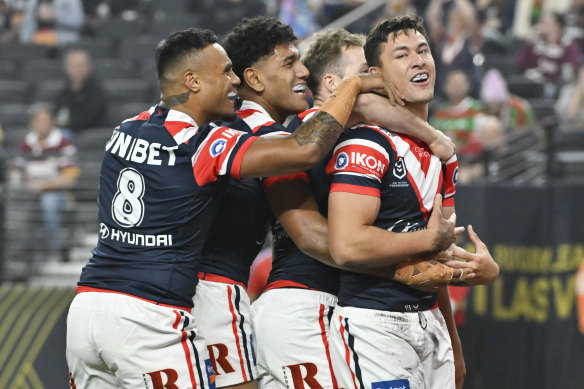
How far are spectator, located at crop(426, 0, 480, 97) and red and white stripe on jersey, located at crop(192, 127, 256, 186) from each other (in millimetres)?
7528

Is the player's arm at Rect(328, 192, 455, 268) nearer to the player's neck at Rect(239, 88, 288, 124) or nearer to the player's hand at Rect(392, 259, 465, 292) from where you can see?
the player's hand at Rect(392, 259, 465, 292)

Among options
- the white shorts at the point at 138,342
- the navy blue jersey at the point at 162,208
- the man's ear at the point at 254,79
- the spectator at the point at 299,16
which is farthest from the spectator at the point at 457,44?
the white shorts at the point at 138,342

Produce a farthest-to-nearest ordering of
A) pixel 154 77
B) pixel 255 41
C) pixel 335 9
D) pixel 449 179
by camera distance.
Result: pixel 154 77 → pixel 335 9 → pixel 255 41 → pixel 449 179

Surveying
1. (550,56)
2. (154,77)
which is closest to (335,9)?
(154,77)

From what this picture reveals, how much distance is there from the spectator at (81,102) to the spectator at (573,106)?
229 inches

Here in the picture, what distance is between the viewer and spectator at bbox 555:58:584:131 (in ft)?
32.1

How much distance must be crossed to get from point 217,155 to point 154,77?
33.9ft

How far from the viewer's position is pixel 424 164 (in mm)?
4199

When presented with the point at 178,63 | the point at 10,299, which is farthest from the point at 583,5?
the point at 178,63

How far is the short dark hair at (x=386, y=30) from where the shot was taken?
429cm

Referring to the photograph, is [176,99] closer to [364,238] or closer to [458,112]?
[364,238]

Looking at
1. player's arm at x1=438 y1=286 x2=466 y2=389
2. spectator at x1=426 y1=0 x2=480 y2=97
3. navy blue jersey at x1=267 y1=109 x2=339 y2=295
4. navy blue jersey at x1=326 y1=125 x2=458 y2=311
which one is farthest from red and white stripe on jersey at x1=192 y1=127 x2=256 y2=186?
spectator at x1=426 y1=0 x2=480 y2=97

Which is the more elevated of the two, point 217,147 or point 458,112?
point 458,112

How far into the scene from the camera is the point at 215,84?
4320mm
